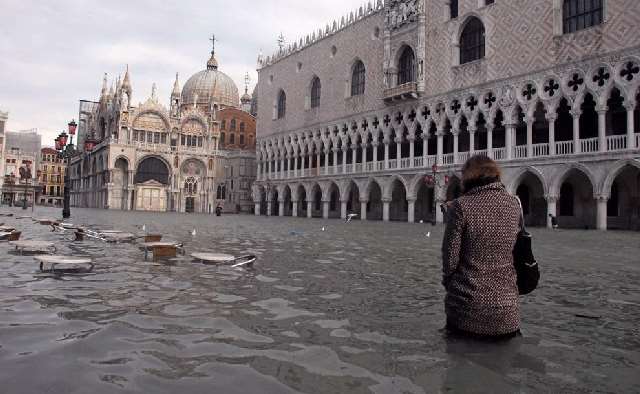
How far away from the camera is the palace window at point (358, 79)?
3903 centimetres

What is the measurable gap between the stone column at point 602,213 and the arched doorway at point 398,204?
15.0 m

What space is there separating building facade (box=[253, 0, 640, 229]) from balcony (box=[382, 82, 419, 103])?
0.08m

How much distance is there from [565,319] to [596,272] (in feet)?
13.6

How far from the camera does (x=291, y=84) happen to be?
156ft

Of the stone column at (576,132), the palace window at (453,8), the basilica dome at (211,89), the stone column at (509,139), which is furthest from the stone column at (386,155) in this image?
the basilica dome at (211,89)

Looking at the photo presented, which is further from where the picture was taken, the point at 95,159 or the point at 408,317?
the point at 95,159

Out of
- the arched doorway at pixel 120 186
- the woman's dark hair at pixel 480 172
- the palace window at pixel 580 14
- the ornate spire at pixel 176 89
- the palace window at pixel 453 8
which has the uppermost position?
the ornate spire at pixel 176 89

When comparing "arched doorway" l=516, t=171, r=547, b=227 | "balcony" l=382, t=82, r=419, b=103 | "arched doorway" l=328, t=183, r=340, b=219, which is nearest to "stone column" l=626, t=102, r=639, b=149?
"arched doorway" l=516, t=171, r=547, b=227

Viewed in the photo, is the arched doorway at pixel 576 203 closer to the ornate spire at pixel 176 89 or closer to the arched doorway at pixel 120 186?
the arched doorway at pixel 120 186

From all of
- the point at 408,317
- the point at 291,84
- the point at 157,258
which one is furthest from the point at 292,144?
the point at 408,317

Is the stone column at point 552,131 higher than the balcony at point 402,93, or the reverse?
the balcony at point 402,93

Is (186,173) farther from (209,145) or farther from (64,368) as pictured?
(64,368)

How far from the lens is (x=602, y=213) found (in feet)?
75.9

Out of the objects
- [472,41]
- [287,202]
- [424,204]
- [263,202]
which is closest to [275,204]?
[287,202]
